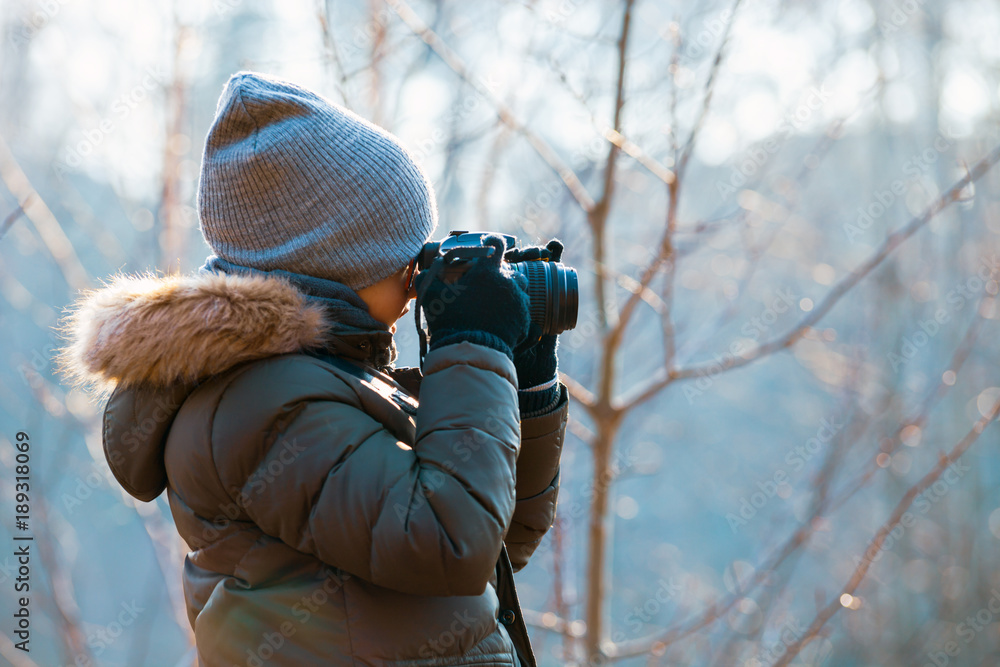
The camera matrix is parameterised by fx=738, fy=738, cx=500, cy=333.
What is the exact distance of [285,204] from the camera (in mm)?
952

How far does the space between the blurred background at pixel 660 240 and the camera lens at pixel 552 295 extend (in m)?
0.65

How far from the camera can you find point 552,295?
1.03 meters

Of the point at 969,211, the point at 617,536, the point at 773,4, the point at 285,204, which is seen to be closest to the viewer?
the point at 285,204

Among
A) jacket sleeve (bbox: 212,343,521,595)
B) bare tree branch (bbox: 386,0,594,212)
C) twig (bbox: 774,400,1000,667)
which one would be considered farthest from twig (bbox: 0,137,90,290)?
twig (bbox: 774,400,1000,667)

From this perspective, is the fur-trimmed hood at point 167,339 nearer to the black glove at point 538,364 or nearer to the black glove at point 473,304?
the black glove at point 473,304

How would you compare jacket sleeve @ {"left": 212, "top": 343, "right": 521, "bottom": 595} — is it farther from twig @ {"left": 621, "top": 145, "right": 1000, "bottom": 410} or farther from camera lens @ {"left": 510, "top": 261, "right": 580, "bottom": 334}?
twig @ {"left": 621, "top": 145, "right": 1000, "bottom": 410}

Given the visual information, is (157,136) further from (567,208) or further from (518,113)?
(567,208)

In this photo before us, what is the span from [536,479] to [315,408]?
1.50 ft

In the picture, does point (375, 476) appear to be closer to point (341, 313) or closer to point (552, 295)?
point (341, 313)

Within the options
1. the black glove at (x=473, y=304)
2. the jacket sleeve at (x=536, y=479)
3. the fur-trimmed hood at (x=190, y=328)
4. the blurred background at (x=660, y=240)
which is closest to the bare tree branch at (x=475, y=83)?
the blurred background at (x=660, y=240)

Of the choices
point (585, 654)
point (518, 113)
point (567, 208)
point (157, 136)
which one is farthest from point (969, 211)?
point (157, 136)

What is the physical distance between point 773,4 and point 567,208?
3.08 ft

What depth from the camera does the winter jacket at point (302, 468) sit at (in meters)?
0.80

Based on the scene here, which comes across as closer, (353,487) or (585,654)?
(353,487)
